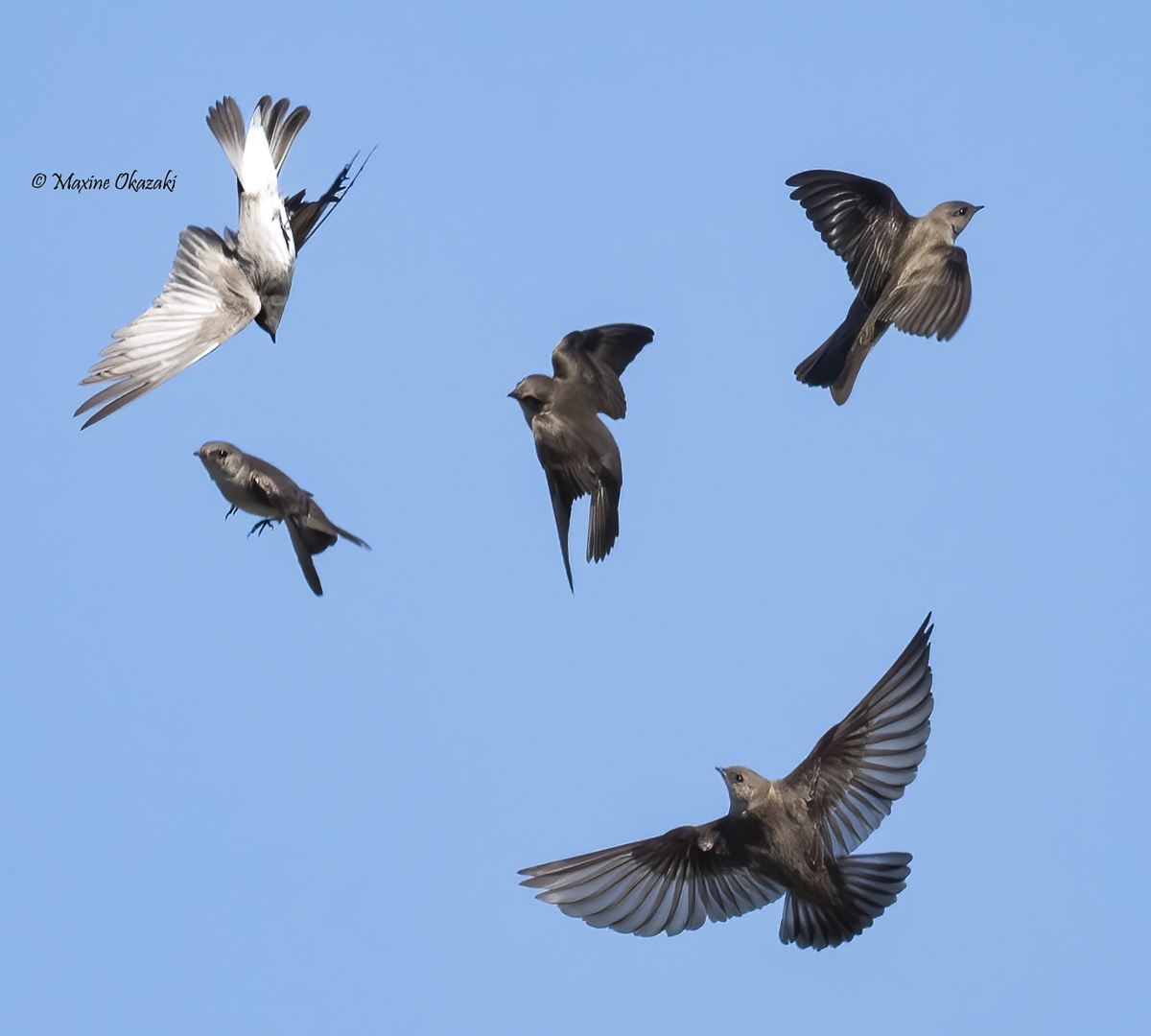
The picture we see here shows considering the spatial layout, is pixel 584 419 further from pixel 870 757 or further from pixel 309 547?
pixel 870 757

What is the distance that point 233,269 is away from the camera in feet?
31.5

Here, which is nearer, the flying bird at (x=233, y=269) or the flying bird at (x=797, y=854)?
the flying bird at (x=797, y=854)

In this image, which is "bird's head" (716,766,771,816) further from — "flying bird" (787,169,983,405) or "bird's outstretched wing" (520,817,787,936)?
"flying bird" (787,169,983,405)

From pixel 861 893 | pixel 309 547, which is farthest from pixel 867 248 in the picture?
pixel 861 893

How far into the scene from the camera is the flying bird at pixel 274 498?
8461mm

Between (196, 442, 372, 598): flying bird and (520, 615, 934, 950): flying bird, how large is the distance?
213 cm

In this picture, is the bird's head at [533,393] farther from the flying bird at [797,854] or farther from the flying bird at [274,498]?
the flying bird at [797,854]

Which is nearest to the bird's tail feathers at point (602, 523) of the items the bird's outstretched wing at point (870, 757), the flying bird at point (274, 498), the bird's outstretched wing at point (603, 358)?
the bird's outstretched wing at point (603, 358)

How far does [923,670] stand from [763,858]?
47.5 inches

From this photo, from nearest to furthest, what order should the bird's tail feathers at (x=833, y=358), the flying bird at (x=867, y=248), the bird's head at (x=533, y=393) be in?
1. the bird's head at (x=533, y=393)
2. the flying bird at (x=867, y=248)
3. the bird's tail feathers at (x=833, y=358)

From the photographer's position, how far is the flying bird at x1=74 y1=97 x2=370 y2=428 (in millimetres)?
8906

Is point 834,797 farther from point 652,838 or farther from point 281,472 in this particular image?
point 281,472

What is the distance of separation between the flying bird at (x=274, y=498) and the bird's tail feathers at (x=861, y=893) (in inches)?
115

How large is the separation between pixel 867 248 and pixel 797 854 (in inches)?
151
